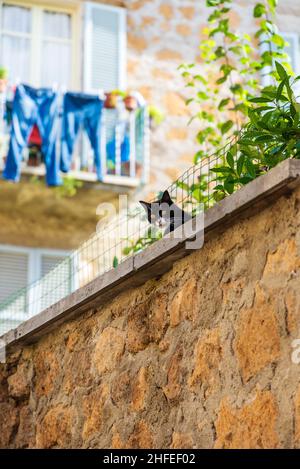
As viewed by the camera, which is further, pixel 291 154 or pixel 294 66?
pixel 294 66

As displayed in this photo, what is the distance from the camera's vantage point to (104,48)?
12.6m

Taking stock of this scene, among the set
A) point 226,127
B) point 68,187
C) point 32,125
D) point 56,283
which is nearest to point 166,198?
point 226,127

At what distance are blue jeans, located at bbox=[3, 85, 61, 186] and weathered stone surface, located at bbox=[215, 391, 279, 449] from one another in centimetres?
711

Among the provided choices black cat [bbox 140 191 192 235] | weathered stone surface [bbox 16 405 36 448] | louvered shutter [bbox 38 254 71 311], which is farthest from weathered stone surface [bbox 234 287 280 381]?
louvered shutter [bbox 38 254 71 311]

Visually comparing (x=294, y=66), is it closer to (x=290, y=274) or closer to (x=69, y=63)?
(x=69, y=63)

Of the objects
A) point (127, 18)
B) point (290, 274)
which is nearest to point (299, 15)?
point (127, 18)

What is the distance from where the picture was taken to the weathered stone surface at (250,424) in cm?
379

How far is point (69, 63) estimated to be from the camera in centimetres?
1256

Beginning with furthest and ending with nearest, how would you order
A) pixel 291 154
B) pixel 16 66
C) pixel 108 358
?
pixel 16 66 → pixel 108 358 → pixel 291 154

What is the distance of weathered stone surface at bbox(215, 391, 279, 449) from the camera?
12.4ft

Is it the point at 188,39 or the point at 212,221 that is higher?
the point at 188,39

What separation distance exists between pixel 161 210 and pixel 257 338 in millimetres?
1145

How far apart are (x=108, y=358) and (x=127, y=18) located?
27.7ft

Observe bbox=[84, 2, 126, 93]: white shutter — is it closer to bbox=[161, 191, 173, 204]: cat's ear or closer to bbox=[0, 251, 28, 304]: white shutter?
bbox=[0, 251, 28, 304]: white shutter
